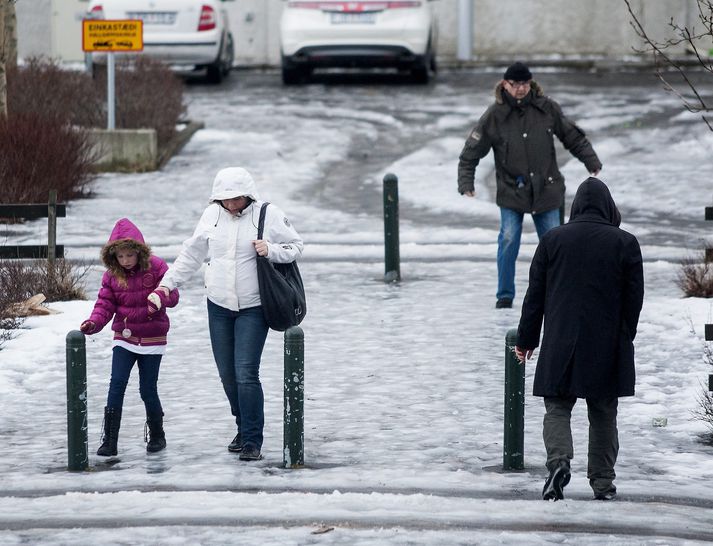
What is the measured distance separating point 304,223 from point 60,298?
460 cm

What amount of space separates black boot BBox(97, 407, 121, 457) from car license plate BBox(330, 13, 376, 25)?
15.9 metres

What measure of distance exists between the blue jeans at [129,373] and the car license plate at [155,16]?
51.6 ft

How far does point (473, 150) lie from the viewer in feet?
39.1

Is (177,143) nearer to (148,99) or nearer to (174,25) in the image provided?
(148,99)

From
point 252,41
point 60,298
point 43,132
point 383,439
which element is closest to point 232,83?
point 252,41

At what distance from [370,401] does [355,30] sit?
14.7m

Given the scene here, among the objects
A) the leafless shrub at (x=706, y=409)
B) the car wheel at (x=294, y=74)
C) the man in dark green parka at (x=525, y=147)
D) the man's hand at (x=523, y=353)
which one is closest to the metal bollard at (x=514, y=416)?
the man's hand at (x=523, y=353)

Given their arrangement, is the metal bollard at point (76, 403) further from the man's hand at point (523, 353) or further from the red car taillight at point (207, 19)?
the red car taillight at point (207, 19)

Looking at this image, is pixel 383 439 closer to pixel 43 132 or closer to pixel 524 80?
pixel 524 80

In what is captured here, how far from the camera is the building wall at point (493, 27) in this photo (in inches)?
1141

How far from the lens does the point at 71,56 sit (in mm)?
29344

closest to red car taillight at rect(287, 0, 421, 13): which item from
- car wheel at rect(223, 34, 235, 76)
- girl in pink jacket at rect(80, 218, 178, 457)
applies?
car wheel at rect(223, 34, 235, 76)

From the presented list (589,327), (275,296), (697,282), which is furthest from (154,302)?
(697,282)

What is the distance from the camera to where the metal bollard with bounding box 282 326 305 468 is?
7.89 m
